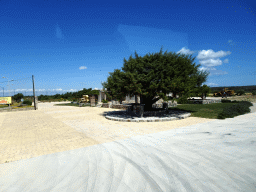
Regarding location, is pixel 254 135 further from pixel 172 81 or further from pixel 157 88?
pixel 157 88

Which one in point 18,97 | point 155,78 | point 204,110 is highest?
point 155,78

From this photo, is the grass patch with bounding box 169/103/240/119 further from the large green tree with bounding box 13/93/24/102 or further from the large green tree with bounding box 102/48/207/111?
the large green tree with bounding box 13/93/24/102

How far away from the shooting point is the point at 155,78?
12.0 m

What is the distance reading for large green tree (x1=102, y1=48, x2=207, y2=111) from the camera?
1144 cm

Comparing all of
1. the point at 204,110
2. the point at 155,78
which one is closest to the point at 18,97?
the point at 155,78

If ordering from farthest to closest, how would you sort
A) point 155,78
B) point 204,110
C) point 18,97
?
1. point 18,97
2. point 204,110
3. point 155,78

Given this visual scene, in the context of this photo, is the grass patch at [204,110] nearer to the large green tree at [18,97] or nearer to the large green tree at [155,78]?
the large green tree at [155,78]

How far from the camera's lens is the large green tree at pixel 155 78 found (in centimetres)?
1144

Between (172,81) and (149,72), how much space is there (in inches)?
77.6

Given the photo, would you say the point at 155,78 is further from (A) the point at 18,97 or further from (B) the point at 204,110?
(A) the point at 18,97

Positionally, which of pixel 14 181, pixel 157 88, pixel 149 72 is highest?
pixel 149 72

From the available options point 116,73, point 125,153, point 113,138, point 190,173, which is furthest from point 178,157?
point 116,73

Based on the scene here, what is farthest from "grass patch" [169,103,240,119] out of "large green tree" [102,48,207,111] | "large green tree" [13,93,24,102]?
"large green tree" [13,93,24,102]

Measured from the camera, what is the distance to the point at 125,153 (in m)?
5.26
